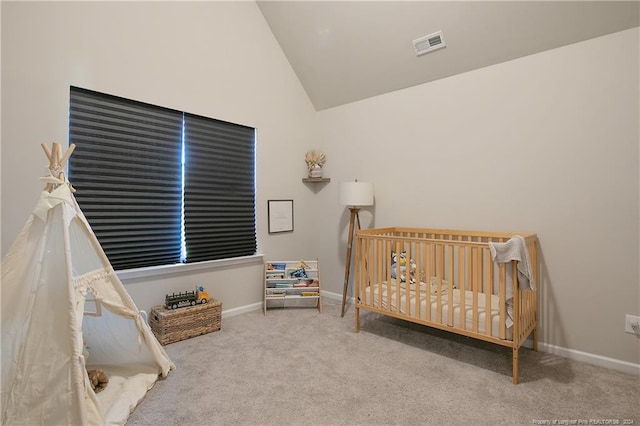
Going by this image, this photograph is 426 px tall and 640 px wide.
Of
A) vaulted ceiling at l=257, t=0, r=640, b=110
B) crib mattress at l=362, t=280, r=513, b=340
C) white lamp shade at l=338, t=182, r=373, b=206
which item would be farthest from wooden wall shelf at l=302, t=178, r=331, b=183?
crib mattress at l=362, t=280, r=513, b=340

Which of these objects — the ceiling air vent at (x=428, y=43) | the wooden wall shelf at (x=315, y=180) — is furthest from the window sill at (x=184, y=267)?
the ceiling air vent at (x=428, y=43)

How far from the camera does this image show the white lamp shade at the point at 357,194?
3.12 m

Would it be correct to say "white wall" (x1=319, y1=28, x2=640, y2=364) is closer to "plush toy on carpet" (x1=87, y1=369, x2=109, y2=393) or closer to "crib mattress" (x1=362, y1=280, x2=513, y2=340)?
"crib mattress" (x1=362, y1=280, x2=513, y2=340)

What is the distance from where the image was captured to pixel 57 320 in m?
1.53

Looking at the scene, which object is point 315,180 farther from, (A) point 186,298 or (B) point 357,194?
(A) point 186,298

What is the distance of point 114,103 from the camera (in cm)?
245

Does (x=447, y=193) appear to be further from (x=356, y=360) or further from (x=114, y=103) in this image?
(x=114, y=103)

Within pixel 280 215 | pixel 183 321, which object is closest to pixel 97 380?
pixel 183 321

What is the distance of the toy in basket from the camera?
8.53 feet

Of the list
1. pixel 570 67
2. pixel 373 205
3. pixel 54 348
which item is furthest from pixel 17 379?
pixel 570 67

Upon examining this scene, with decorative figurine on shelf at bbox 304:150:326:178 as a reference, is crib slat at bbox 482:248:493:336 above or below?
below

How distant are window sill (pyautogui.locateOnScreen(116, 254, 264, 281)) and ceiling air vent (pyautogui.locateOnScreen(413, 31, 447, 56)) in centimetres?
244

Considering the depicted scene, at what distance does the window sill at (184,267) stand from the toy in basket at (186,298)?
193 mm

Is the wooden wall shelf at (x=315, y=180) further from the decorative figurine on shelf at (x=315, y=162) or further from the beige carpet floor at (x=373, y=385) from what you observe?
the beige carpet floor at (x=373, y=385)
